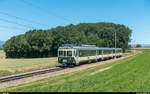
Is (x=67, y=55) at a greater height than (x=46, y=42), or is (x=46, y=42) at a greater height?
(x=46, y=42)

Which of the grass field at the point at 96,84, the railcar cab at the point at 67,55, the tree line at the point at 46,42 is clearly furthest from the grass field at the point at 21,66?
the tree line at the point at 46,42

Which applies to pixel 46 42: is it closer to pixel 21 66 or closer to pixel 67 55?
pixel 21 66

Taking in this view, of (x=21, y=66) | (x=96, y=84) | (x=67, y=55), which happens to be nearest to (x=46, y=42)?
(x=21, y=66)

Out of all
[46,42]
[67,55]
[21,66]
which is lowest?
[21,66]

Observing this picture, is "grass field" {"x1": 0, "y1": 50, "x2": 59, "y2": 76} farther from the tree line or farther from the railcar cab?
the tree line

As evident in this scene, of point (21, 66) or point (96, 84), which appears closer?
point (96, 84)

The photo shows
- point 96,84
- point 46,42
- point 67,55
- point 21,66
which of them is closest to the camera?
point 96,84

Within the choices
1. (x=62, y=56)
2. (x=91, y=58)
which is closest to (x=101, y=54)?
(x=91, y=58)

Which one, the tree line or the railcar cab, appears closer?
the railcar cab

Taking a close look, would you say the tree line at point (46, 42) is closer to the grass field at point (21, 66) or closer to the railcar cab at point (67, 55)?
the grass field at point (21, 66)

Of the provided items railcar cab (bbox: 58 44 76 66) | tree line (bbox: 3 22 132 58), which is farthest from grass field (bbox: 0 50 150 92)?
tree line (bbox: 3 22 132 58)

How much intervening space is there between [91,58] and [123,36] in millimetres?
61320

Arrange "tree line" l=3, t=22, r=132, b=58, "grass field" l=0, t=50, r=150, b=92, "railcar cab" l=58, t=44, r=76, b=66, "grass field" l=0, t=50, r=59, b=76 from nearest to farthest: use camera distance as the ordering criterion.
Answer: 1. "grass field" l=0, t=50, r=150, b=92
2. "grass field" l=0, t=50, r=59, b=76
3. "railcar cab" l=58, t=44, r=76, b=66
4. "tree line" l=3, t=22, r=132, b=58

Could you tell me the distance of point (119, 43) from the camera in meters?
87.3
